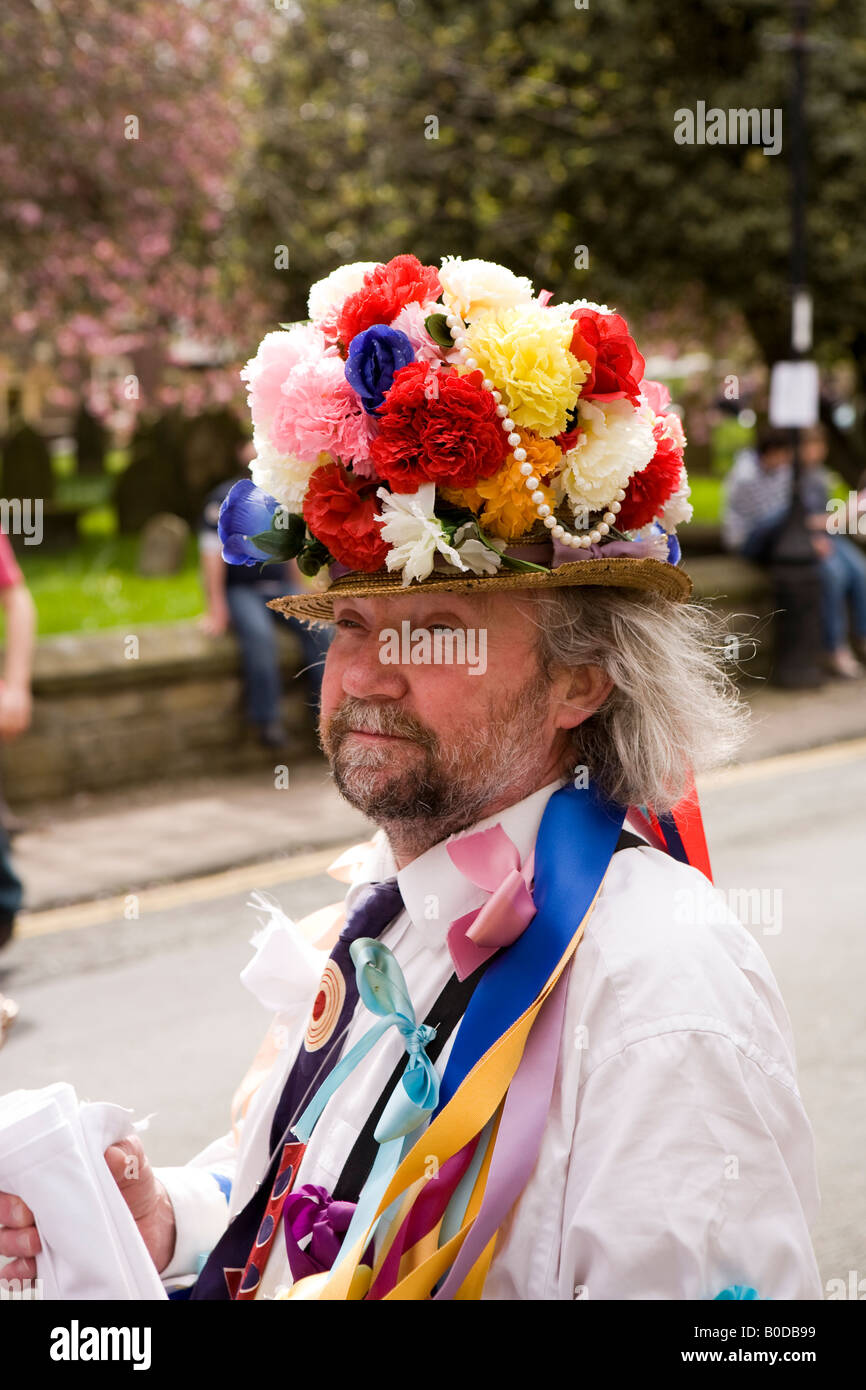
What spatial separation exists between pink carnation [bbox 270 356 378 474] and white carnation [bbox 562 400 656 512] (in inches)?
10.7

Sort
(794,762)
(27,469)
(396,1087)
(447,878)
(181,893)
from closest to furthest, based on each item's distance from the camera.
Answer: (396,1087) → (447,878) → (181,893) → (794,762) → (27,469)

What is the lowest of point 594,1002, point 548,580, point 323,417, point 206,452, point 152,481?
point 594,1002

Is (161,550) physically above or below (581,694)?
above

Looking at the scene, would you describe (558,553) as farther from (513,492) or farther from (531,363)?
(531,363)

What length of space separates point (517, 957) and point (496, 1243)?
1.07ft

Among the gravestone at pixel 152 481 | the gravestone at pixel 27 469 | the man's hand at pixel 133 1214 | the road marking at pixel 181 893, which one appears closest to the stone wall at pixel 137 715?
the road marking at pixel 181 893

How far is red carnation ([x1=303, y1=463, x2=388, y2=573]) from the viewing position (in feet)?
6.61

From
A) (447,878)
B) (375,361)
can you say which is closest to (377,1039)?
(447,878)

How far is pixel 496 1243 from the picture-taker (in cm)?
175

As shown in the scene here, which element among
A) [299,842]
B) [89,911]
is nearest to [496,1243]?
[89,911]

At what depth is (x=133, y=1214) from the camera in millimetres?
2133

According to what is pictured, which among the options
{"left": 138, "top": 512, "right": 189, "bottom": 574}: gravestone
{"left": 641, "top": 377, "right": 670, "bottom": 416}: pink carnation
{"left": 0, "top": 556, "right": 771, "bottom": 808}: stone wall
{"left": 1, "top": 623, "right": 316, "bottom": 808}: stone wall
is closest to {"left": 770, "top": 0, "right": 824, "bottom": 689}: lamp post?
{"left": 0, "top": 556, "right": 771, "bottom": 808}: stone wall

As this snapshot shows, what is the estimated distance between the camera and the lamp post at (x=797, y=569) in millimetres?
11680

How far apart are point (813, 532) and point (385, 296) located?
34.7 ft
